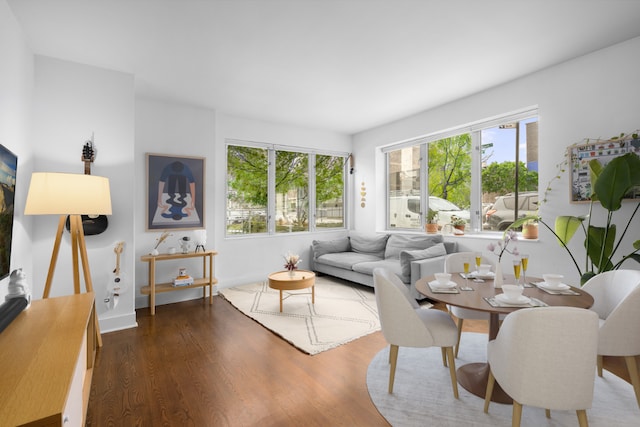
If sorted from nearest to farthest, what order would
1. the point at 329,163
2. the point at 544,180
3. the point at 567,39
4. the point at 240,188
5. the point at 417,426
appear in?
the point at 417,426, the point at 567,39, the point at 544,180, the point at 240,188, the point at 329,163

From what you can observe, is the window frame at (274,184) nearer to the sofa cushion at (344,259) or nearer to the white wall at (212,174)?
the white wall at (212,174)

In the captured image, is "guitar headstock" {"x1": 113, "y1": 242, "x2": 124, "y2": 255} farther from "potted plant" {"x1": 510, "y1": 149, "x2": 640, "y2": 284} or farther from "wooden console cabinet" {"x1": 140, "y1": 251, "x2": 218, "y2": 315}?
"potted plant" {"x1": 510, "y1": 149, "x2": 640, "y2": 284}

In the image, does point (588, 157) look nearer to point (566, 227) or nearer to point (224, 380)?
point (566, 227)

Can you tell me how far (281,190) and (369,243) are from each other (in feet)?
5.96

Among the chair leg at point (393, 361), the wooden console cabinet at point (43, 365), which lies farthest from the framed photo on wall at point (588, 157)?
the wooden console cabinet at point (43, 365)

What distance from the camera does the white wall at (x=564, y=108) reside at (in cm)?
294

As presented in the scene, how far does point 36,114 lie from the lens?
298 cm

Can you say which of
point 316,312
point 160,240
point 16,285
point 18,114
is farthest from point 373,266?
point 18,114

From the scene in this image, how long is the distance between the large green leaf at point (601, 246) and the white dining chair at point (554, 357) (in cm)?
183

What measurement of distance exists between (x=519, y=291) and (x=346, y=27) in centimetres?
236

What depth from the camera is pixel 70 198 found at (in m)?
2.55

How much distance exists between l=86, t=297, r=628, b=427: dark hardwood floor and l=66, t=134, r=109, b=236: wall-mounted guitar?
108 centimetres

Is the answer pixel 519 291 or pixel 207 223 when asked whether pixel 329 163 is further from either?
pixel 519 291

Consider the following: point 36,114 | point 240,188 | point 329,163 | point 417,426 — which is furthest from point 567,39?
point 36,114
